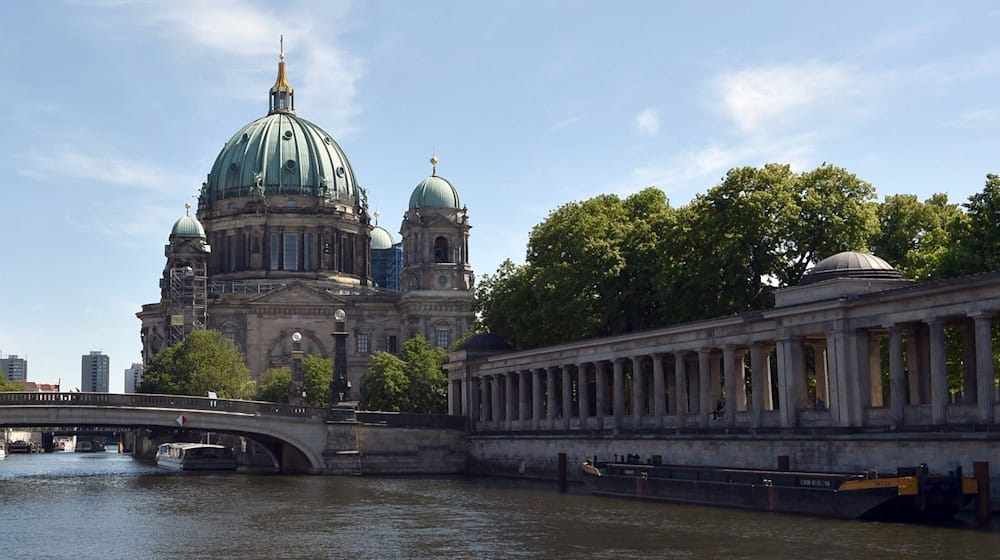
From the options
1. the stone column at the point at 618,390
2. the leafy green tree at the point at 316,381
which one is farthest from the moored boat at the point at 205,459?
the stone column at the point at 618,390

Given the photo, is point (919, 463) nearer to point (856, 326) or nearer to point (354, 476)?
point (856, 326)

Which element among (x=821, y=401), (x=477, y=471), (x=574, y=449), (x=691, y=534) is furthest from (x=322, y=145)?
(x=691, y=534)

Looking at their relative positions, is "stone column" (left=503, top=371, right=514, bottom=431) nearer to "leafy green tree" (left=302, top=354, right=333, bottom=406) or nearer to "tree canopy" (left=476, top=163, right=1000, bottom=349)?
"tree canopy" (left=476, top=163, right=1000, bottom=349)

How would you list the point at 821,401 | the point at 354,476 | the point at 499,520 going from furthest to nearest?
1. the point at 354,476
2. the point at 821,401
3. the point at 499,520

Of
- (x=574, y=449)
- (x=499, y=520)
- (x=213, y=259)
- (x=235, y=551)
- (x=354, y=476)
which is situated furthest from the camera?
(x=213, y=259)

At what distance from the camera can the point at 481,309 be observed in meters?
108

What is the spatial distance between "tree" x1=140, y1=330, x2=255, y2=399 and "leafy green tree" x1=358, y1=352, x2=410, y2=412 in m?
15.1

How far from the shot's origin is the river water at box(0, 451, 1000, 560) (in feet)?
143

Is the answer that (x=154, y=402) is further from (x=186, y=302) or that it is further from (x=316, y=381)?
(x=186, y=302)

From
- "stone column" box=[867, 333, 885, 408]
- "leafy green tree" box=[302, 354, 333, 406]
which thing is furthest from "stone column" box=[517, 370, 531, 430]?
"leafy green tree" box=[302, 354, 333, 406]

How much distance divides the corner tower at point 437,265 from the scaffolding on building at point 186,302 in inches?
878

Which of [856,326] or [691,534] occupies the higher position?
[856,326]

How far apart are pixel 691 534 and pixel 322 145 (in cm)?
13881

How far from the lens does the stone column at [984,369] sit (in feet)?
168
